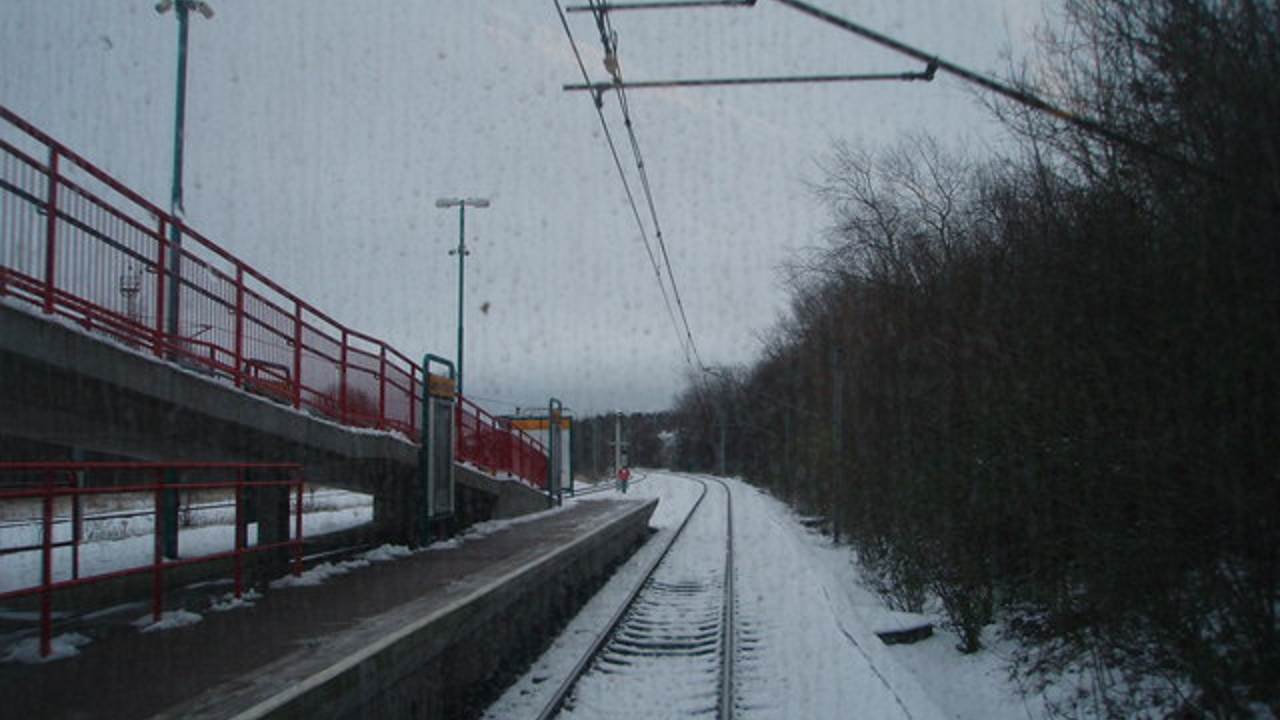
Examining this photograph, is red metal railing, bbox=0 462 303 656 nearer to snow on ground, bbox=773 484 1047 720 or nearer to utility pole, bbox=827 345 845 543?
snow on ground, bbox=773 484 1047 720

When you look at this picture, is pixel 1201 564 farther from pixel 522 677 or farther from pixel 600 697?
pixel 522 677

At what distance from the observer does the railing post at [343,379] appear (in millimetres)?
13406

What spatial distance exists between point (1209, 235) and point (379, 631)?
5.93 m

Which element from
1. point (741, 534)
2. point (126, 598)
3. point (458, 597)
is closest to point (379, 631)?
point (458, 597)

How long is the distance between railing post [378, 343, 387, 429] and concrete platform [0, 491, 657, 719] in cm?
270

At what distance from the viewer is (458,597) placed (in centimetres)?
896

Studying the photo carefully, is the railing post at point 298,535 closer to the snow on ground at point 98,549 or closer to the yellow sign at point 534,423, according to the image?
the snow on ground at point 98,549

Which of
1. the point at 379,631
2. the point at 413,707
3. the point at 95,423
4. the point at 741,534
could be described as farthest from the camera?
the point at 741,534

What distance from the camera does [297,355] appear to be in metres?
12.5

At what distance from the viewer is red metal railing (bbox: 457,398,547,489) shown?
719 inches

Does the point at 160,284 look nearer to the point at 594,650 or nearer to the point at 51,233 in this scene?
the point at 51,233

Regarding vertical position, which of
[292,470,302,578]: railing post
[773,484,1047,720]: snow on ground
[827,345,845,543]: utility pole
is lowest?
[773,484,1047,720]: snow on ground

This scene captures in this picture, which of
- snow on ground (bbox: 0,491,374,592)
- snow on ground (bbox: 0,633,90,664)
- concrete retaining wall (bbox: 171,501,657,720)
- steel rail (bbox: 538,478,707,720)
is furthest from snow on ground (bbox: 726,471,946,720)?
snow on ground (bbox: 0,491,374,592)

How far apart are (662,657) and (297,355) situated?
567cm
